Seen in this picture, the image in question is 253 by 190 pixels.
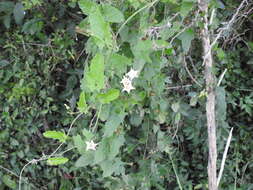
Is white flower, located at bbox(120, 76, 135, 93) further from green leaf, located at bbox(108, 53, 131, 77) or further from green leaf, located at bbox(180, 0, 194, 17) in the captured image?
green leaf, located at bbox(180, 0, 194, 17)

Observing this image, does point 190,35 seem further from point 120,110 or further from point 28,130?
point 28,130

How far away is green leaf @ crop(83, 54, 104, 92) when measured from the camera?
693 mm

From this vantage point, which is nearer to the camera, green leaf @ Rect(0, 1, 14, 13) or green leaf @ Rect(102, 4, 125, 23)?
green leaf @ Rect(102, 4, 125, 23)

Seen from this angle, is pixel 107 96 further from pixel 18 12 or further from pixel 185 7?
pixel 18 12

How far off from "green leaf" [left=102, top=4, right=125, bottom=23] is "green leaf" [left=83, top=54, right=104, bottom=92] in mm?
121

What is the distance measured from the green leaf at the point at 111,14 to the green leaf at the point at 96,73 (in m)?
0.12

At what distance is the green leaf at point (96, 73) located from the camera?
2.27ft

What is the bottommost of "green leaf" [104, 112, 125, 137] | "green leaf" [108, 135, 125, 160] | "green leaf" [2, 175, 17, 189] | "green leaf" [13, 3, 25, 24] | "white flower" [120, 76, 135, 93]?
"green leaf" [2, 175, 17, 189]

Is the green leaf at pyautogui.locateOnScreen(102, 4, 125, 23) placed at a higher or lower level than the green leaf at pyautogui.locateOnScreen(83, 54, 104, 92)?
A: higher

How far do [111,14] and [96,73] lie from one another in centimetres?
16

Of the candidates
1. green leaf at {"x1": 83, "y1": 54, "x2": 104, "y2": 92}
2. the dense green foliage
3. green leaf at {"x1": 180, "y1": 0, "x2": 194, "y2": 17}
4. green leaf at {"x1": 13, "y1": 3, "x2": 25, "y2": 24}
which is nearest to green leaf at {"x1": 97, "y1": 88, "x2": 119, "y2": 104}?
green leaf at {"x1": 83, "y1": 54, "x2": 104, "y2": 92}

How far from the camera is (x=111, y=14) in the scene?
0.79 meters

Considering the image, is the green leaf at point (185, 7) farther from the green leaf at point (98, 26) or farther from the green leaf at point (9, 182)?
the green leaf at point (9, 182)

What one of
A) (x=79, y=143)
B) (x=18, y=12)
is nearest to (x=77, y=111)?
(x=18, y=12)
